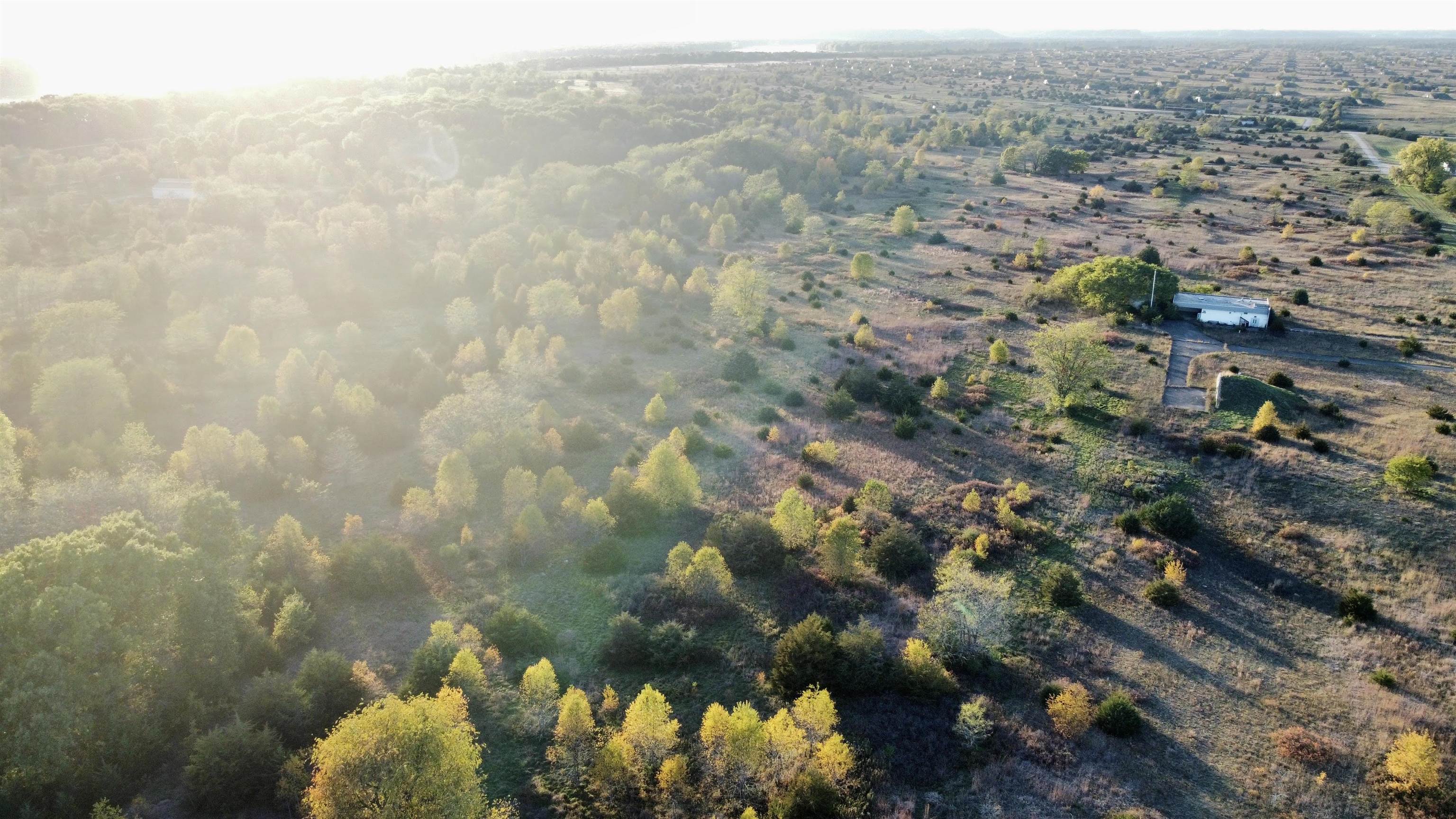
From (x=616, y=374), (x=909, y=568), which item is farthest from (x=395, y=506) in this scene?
(x=909, y=568)

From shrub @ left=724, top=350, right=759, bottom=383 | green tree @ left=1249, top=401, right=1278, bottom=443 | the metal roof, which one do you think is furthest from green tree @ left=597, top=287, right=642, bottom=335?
the metal roof

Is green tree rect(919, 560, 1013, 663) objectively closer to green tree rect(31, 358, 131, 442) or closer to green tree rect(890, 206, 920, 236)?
green tree rect(31, 358, 131, 442)

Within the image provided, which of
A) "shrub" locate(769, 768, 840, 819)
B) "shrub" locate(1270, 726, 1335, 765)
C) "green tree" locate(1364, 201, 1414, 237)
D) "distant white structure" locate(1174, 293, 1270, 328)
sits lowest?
"shrub" locate(1270, 726, 1335, 765)

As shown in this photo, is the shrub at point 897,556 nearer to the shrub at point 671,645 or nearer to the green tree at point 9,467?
the shrub at point 671,645

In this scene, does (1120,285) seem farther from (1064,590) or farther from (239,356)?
(239,356)

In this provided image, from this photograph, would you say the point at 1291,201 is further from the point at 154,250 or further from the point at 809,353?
the point at 154,250
